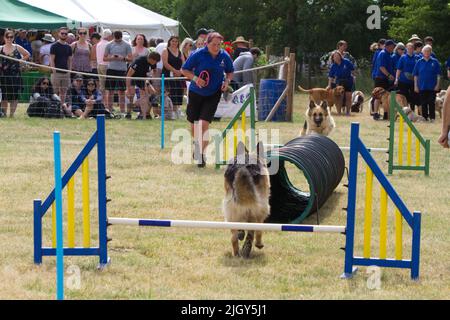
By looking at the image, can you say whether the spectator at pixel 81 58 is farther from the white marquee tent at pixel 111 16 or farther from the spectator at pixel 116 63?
the white marquee tent at pixel 111 16

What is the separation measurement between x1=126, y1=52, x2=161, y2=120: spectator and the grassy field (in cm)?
562

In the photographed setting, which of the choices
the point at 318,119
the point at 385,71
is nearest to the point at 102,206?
the point at 318,119

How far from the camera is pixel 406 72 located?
68.8 ft

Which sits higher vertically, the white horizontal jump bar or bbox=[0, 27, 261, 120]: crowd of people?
bbox=[0, 27, 261, 120]: crowd of people

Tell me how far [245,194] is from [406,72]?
1476 cm

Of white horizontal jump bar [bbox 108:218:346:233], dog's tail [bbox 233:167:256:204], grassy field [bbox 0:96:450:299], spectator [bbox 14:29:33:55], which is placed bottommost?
grassy field [bbox 0:96:450:299]

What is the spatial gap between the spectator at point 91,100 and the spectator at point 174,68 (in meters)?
1.56

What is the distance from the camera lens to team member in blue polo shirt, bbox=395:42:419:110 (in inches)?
824

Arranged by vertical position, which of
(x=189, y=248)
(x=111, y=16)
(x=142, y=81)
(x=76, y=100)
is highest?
(x=111, y=16)

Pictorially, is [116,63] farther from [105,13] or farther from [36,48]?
[105,13]

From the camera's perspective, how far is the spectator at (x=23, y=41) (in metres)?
21.1

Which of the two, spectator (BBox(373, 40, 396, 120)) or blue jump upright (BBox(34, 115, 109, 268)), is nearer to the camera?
blue jump upright (BBox(34, 115, 109, 268))

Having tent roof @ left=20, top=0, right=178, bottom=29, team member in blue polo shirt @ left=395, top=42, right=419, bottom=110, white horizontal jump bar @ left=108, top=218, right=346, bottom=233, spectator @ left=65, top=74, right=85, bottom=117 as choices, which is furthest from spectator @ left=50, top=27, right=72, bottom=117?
white horizontal jump bar @ left=108, top=218, right=346, bottom=233

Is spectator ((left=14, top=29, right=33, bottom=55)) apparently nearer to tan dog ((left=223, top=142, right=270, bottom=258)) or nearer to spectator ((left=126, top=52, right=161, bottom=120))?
spectator ((left=126, top=52, right=161, bottom=120))
